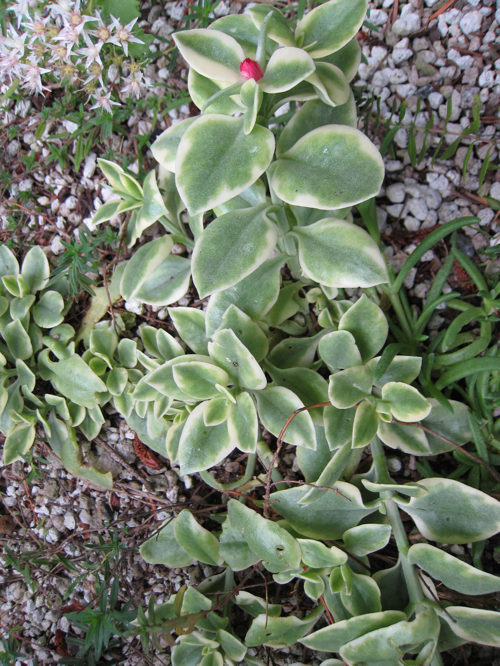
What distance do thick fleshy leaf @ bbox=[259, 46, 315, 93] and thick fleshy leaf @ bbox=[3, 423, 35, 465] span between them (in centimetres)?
107

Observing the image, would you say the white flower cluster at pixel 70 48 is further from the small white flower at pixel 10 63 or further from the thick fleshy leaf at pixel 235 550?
→ the thick fleshy leaf at pixel 235 550

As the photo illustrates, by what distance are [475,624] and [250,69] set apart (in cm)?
106

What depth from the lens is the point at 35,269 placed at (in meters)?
1.38

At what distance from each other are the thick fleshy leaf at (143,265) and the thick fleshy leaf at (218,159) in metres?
0.33

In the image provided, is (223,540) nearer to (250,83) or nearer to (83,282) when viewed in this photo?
(83,282)

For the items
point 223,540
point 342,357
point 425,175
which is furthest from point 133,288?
point 425,175

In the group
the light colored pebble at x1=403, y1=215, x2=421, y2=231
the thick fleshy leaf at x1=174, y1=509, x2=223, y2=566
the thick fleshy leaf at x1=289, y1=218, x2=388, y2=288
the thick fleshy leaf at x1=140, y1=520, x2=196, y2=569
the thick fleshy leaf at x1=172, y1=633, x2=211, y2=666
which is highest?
the thick fleshy leaf at x1=289, y1=218, x2=388, y2=288

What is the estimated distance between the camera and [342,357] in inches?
38.9

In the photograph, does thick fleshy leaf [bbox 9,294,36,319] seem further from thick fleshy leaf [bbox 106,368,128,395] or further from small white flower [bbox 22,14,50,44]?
small white flower [bbox 22,14,50,44]

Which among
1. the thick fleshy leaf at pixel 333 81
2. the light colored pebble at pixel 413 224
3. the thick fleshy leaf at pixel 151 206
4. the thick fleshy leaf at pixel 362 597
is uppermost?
the thick fleshy leaf at pixel 333 81

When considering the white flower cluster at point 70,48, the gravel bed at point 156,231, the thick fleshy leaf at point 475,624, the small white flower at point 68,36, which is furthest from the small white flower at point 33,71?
the thick fleshy leaf at point 475,624

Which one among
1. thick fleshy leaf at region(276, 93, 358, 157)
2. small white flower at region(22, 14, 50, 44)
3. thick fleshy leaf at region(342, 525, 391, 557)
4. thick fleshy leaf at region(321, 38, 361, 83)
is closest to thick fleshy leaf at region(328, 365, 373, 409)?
thick fleshy leaf at region(342, 525, 391, 557)

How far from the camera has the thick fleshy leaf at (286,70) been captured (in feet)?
2.46

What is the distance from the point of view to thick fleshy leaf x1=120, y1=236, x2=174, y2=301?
110cm
